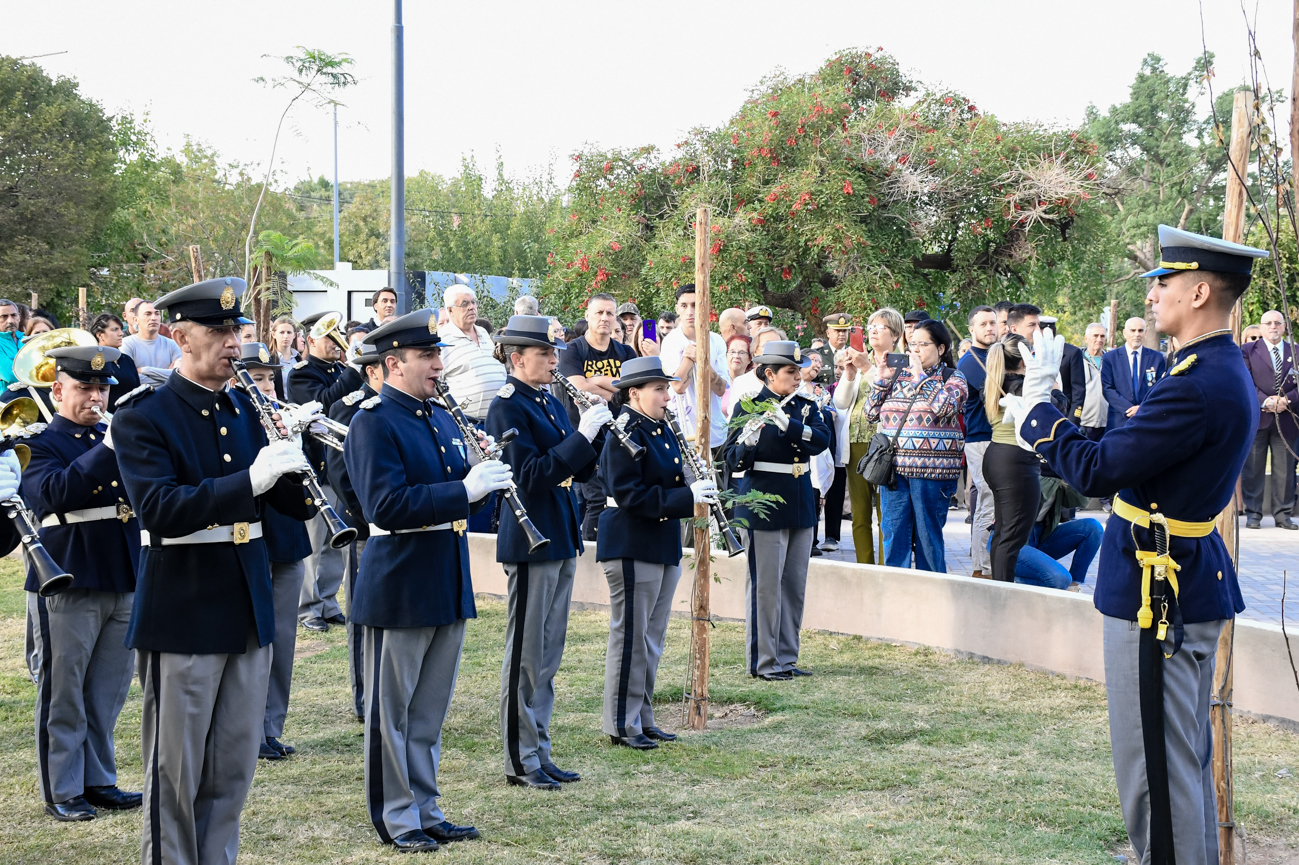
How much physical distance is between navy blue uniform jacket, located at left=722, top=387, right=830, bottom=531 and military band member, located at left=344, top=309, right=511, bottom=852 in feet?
10.2

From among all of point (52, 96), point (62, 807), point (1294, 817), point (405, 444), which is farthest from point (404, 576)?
point (52, 96)

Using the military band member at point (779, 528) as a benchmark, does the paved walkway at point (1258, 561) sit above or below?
below

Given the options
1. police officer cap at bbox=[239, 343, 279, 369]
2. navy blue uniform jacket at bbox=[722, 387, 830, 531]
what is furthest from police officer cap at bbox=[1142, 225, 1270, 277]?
police officer cap at bbox=[239, 343, 279, 369]

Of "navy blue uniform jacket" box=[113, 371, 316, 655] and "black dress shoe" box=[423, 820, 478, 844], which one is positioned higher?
"navy blue uniform jacket" box=[113, 371, 316, 655]

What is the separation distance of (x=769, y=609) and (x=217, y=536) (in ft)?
14.7

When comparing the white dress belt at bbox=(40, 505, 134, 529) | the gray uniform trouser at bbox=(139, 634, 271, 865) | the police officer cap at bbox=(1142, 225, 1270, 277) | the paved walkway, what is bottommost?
the paved walkway

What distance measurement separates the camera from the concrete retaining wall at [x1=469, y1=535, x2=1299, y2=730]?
21.9 ft

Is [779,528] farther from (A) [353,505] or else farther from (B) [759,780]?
(A) [353,505]

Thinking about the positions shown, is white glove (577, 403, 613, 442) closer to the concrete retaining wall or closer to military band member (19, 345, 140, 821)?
military band member (19, 345, 140, 821)

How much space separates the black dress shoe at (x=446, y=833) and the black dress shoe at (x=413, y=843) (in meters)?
0.07

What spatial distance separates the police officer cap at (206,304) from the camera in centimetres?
424

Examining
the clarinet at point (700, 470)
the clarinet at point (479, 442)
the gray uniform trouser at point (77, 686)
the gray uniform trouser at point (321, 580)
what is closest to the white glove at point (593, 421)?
the clarinet at point (700, 470)

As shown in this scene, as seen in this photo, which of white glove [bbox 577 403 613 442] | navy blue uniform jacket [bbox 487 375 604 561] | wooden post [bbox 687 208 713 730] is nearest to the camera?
navy blue uniform jacket [bbox 487 375 604 561]

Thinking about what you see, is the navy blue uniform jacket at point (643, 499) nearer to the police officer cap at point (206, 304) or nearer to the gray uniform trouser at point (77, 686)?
the gray uniform trouser at point (77, 686)
